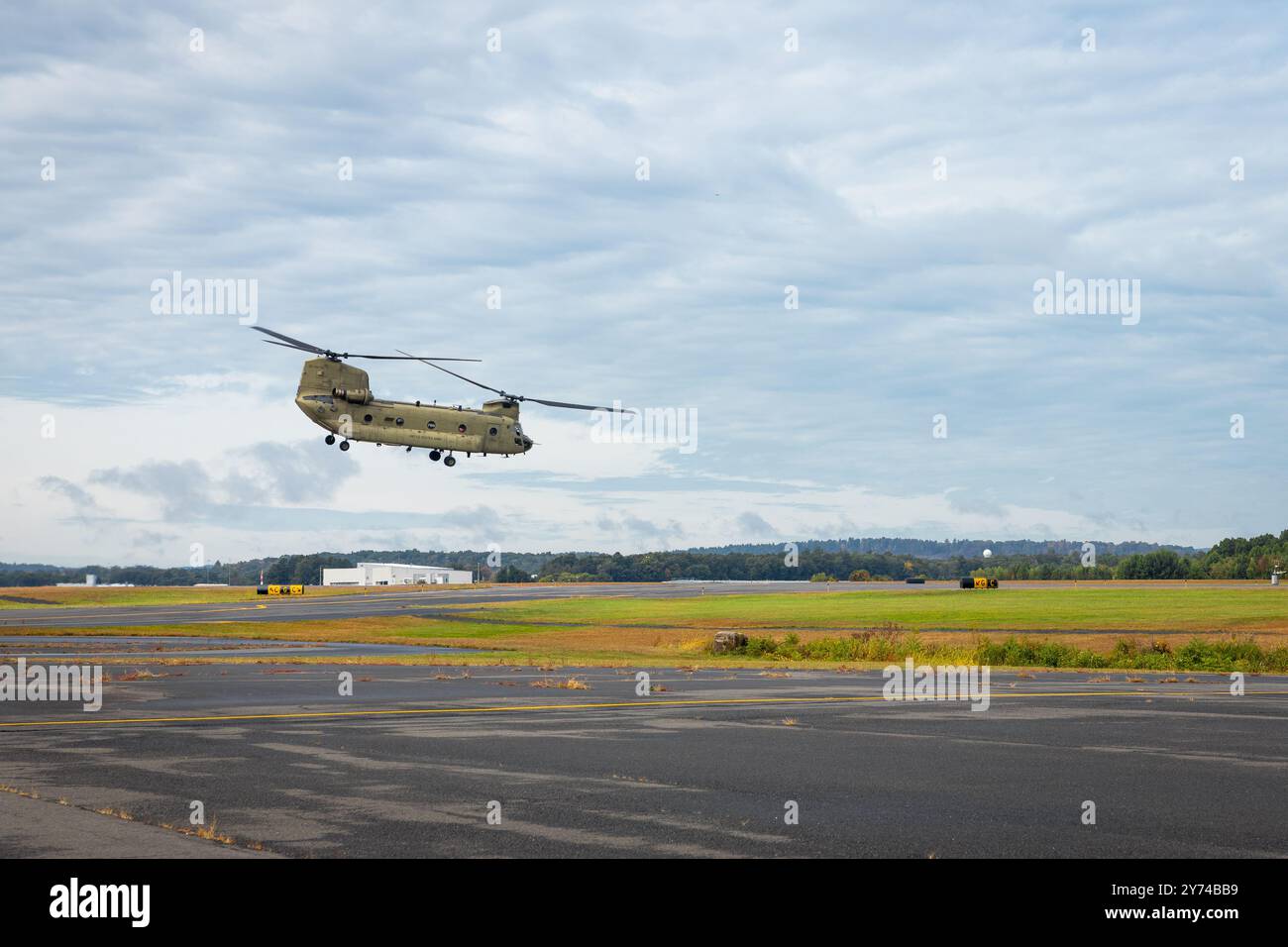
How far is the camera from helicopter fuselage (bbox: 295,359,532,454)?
67.8m

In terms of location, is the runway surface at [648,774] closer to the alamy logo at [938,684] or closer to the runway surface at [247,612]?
the alamy logo at [938,684]

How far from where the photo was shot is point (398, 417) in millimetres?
69938

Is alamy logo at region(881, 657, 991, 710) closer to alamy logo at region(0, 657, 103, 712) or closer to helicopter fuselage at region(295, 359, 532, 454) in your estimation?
alamy logo at region(0, 657, 103, 712)

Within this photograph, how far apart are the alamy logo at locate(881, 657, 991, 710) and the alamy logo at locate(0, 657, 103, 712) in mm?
18727

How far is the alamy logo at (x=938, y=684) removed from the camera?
30.6 meters

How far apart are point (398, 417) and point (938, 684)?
41571mm
